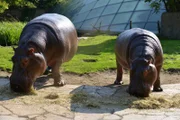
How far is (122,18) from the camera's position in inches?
888

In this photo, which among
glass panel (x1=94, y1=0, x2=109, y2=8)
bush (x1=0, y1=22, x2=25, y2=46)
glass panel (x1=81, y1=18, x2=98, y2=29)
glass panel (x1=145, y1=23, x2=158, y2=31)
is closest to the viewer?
bush (x1=0, y1=22, x2=25, y2=46)

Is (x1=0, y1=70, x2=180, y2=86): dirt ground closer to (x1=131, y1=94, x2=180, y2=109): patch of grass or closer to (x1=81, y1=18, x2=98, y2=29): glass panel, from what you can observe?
(x1=131, y1=94, x2=180, y2=109): patch of grass

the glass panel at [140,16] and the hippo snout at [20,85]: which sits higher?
the hippo snout at [20,85]

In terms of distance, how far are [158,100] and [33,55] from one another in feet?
7.19

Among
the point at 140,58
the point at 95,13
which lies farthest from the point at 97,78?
the point at 95,13

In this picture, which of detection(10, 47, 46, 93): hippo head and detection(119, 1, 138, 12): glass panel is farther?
detection(119, 1, 138, 12): glass panel

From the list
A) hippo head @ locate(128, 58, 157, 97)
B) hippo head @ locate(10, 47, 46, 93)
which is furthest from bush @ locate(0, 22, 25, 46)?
hippo head @ locate(128, 58, 157, 97)

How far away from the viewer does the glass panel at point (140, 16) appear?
72.0 ft

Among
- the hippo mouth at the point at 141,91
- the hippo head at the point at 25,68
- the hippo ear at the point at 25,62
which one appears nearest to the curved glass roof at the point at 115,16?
the hippo mouth at the point at 141,91

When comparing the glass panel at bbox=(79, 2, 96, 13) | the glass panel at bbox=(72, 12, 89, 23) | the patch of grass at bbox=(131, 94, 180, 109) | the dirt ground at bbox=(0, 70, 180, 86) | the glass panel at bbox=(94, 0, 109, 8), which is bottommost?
the glass panel at bbox=(72, 12, 89, 23)

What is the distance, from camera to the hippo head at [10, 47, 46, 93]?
5.77 m

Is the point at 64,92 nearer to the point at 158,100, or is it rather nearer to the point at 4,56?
the point at 158,100

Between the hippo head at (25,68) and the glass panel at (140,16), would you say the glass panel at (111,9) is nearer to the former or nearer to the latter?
the glass panel at (140,16)

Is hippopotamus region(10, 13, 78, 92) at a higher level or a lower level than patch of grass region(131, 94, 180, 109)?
higher
